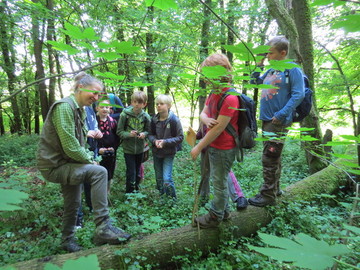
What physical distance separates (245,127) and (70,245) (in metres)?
2.27

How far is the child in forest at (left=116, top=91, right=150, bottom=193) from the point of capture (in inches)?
145

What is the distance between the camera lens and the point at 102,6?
685cm

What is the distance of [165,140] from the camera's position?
11.6ft

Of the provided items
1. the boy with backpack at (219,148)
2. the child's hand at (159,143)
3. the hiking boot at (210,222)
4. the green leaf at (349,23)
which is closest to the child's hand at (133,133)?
the child's hand at (159,143)

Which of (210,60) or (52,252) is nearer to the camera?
(210,60)

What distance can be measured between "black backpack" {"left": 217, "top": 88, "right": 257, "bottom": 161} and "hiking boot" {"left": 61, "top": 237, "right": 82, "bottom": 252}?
6.60 feet

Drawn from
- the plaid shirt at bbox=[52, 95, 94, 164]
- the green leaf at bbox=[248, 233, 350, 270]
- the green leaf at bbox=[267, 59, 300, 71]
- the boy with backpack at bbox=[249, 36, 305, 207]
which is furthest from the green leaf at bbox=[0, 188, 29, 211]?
the boy with backpack at bbox=[249, 36, 305, 207]

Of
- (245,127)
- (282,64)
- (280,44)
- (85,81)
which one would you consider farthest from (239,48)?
(280,44)

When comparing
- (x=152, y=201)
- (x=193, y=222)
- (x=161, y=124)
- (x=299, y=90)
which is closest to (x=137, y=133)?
(x=161, y=124)

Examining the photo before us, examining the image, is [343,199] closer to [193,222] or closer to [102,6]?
[193,222]

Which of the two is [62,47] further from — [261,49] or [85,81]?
[85,81]

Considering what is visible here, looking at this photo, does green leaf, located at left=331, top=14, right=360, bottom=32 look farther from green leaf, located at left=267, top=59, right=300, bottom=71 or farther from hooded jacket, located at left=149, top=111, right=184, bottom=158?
hooded jacket, located at left=149, top=111, right=184, bottom=158

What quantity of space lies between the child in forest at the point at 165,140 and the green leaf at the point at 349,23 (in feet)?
9.79

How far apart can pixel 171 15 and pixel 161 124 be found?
560 centimetres
